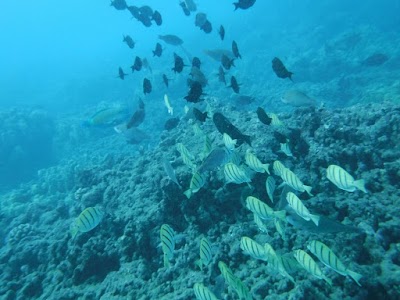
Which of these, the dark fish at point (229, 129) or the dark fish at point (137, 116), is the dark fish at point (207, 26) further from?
the dark fish at point (229, 129)

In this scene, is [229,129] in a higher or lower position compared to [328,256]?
higher

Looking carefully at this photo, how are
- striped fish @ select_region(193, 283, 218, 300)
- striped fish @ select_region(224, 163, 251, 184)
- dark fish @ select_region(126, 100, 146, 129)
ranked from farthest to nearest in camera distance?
dark fish @ select_region(126, 100, 146, 129) → striped fish @ select_region(224, 163, 251, 184) → striped fish @ select_region(193, 283, 218, 300)

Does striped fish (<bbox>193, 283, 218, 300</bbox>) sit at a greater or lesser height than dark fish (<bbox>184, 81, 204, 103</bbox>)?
lesser

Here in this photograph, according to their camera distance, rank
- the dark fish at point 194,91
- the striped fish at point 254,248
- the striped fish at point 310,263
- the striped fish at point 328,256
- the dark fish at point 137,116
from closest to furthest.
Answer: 1. the striped fish at point 328,256
2. the striped fish at point 310,263
3. the striped fish at point 254,248
4. the dark fish at point 194,91
5. the dark fish at point 137,116

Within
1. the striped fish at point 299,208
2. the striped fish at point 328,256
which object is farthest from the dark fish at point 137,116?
the striped fish at point 328,256

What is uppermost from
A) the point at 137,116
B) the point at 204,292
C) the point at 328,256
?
the point at 137,116

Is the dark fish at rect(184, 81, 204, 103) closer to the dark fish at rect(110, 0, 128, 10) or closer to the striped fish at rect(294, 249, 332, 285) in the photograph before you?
the striped fish at rect(294, 249, 332, 285)

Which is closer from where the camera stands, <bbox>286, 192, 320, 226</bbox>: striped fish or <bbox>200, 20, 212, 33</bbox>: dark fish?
<bbox>286, 192, 320, 226</bbox>: striped fish

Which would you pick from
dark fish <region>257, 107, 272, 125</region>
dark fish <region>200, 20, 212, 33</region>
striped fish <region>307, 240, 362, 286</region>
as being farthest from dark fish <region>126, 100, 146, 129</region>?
striped fish <region>307, 240, 362, 286</region>

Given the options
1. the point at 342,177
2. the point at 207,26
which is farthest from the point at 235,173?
the point at 207,26

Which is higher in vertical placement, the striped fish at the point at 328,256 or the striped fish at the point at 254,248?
the striped fish at the point at 254,248

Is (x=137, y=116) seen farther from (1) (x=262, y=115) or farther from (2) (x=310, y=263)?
(2) (x=310, y=263)

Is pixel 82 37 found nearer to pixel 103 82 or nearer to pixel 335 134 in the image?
pixel 103 82

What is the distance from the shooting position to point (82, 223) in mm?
4965
